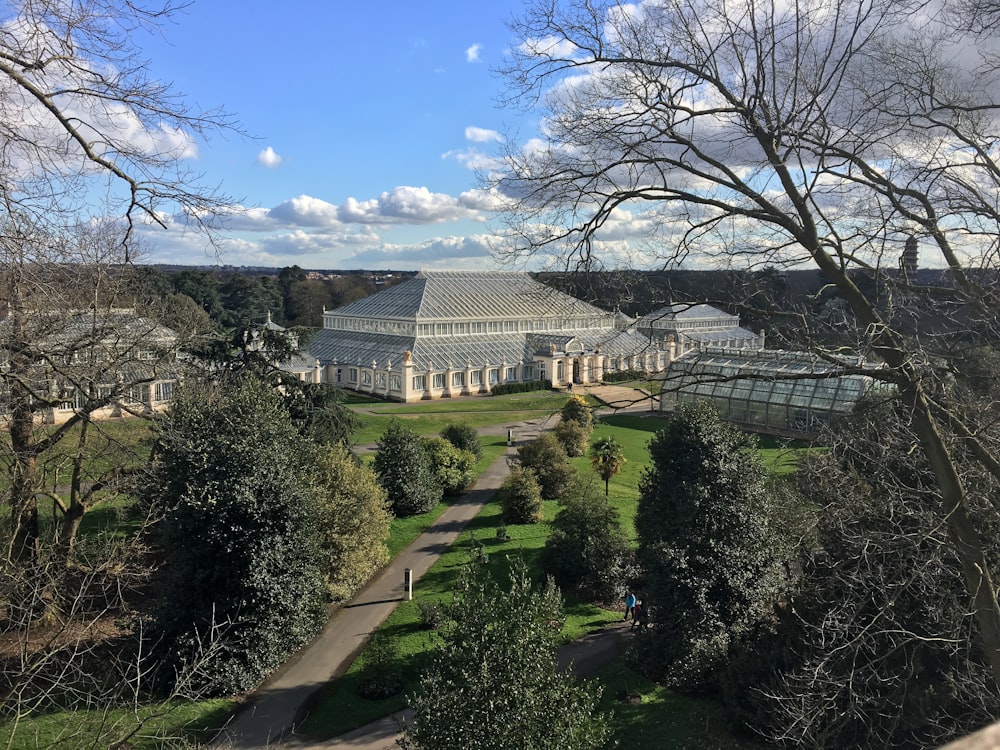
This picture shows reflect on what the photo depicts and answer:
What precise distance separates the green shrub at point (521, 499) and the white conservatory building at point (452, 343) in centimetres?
2219

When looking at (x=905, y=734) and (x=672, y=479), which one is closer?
(x=905, y=734)

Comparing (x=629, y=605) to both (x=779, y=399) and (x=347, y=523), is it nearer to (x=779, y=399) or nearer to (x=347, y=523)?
(x=347, y=523)

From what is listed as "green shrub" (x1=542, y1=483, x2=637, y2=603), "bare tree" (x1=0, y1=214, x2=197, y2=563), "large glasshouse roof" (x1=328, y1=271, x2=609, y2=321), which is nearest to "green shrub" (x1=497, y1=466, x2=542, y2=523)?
"green shrub" (x1=542, y1=483, x2=637, y2=603)

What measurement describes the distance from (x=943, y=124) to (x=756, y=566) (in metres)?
9.62

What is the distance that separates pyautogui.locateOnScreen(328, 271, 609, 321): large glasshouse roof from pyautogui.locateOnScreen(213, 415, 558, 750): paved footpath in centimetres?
2844

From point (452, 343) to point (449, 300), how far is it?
15.1 feet

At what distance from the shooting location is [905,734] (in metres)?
9.83

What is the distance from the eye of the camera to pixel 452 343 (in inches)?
1938

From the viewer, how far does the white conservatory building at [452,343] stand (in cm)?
4619

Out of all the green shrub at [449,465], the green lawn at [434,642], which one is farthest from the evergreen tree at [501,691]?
the green shrub at [449,465]

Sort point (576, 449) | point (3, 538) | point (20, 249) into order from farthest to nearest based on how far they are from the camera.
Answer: point (576, 449), point (3, 538), point (20, 249)

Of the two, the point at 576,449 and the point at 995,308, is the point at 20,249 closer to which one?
the point at 995,308

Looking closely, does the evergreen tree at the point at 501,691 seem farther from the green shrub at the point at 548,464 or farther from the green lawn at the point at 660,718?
the green shrub at the point at 548,464

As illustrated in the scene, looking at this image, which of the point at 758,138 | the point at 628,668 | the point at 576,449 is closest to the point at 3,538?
the point at 628,668
